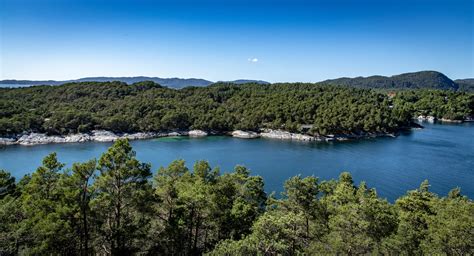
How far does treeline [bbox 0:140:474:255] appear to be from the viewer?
11406 mm

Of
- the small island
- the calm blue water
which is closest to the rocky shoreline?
the small island

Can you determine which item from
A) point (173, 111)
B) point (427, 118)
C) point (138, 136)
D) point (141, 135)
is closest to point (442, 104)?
point (427, 118)

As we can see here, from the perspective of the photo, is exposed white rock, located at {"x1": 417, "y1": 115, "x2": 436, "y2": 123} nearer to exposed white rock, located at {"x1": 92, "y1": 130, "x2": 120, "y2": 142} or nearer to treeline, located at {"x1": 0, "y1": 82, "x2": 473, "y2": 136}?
treeline, located at {"x1": 0, "y1": 82, "x2": 473, "y2": 136}

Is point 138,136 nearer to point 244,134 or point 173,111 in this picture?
point 173,111

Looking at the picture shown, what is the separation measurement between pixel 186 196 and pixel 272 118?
62394 mm

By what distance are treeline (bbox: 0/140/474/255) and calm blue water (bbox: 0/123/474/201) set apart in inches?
703

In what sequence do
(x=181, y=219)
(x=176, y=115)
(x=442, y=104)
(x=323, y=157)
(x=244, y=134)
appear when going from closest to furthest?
(x=181, y=219), (x=323, y=157), (x=244, y=134), (x=176, y=115), (x=442, y=104)

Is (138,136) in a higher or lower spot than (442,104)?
lower

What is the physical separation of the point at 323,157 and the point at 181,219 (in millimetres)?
38926

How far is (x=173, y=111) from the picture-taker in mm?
75125

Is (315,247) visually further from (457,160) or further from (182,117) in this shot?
(182,117)

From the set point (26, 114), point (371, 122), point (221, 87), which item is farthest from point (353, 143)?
point (26, 114)

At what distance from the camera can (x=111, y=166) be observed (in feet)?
44.2

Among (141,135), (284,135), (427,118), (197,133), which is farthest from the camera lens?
(427,118)
